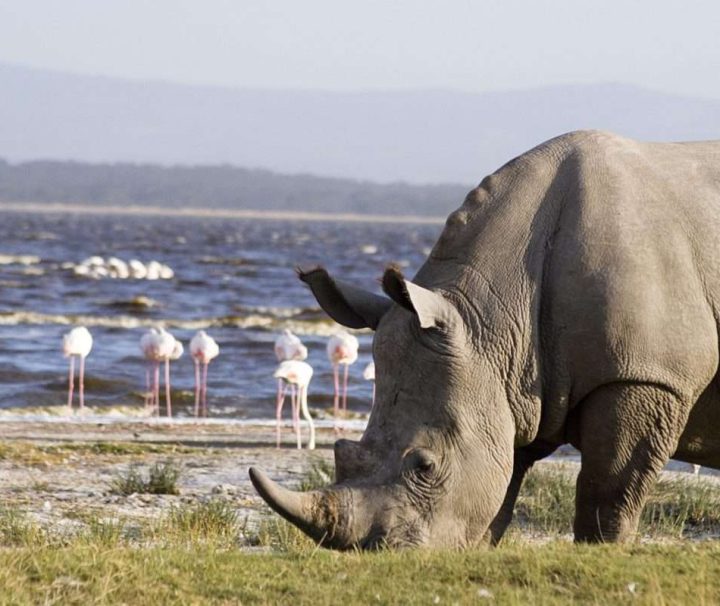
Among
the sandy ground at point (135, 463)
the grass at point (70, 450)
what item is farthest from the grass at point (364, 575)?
the grass at point (70, 450)

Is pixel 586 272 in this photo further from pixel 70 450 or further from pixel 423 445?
pixel 70 450

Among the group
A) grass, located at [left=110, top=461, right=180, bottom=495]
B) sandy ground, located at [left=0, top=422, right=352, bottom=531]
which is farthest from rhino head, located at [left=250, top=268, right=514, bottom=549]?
grass, located at [left=110, top=461, right=180, bottom=495]

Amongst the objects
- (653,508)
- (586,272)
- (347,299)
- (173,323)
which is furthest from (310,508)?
(173,323)

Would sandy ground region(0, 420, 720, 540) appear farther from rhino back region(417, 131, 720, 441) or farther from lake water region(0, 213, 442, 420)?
rhino back region(417, 131, 720, 441)

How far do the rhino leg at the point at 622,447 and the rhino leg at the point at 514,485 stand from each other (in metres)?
0.52

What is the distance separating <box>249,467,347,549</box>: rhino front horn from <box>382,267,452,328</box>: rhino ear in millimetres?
950

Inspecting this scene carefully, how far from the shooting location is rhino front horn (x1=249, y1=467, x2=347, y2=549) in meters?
7.33

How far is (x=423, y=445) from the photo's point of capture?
25.7 ft

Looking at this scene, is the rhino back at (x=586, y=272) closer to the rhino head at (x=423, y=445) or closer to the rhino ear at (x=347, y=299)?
the rhino head at (x=423, y=445)

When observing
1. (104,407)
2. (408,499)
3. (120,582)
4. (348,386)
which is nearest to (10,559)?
(120,582)

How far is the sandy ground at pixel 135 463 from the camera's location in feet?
37.1

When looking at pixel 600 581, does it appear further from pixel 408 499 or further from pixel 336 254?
pixel 336 254

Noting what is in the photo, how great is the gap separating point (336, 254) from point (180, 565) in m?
69.6

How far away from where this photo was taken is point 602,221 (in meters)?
8.15
